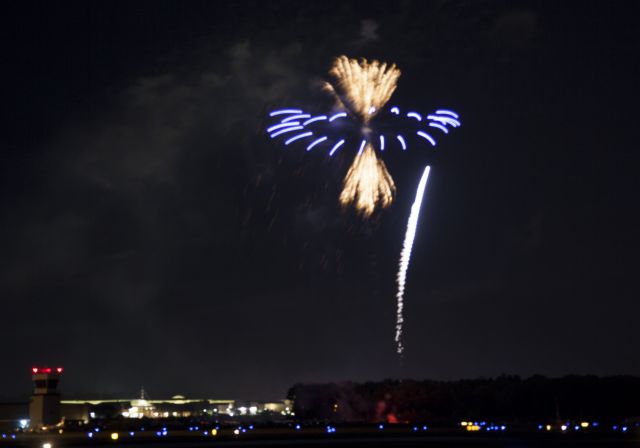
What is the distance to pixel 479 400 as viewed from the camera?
147 m

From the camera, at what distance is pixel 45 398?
113m

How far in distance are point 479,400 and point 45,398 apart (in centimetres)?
Answer: 6791

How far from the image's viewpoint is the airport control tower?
112 meters

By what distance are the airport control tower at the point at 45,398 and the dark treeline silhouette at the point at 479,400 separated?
48.6 meters

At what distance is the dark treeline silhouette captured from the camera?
134625mm

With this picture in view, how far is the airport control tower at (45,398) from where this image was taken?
112m

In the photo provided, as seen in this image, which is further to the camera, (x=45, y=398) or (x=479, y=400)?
(x=479, y=400)

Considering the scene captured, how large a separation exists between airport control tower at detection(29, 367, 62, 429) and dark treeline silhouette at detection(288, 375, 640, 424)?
48579 millimetres

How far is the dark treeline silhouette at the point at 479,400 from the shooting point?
134625mm

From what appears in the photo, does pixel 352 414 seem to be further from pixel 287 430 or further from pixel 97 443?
pixel 97 443

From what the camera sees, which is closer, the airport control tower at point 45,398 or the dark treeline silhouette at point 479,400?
the airport control tower at point 45,398

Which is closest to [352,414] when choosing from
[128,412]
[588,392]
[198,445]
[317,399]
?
[317,399]

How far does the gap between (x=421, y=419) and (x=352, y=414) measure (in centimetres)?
2093

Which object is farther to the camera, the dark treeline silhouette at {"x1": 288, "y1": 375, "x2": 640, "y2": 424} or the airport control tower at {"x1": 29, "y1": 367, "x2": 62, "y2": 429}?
the dark treeline silhouette at {"x1": 288, "y1": 375, "x2": 640, "y2": 424}
